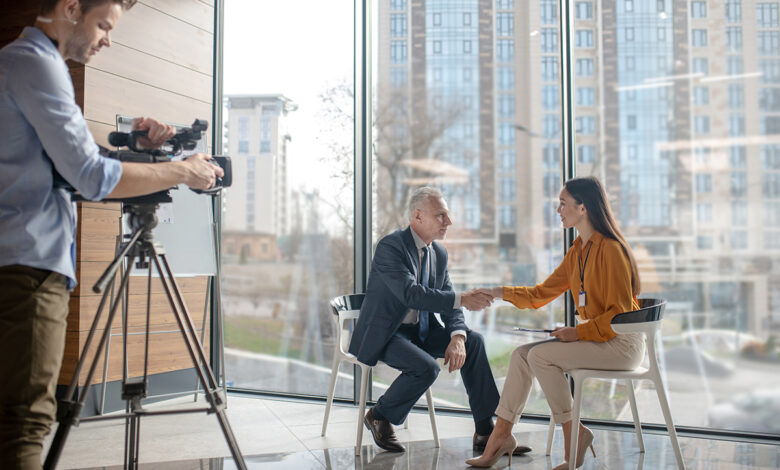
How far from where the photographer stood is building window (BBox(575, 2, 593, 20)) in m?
3.71

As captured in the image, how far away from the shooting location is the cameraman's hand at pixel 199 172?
163 centimetres

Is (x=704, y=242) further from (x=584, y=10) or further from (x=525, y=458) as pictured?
(x=525, y=458)

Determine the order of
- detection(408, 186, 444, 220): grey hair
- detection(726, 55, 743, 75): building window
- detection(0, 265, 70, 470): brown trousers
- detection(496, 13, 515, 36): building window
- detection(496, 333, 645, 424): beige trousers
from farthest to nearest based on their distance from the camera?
detection(496, 13, 515, 36): building window < detection(726, 55, 743, 75): building window < detection(408, 186, 444, 220): grey hair < detection(496, 333, 645, 424): beige trousers < detection(0, 265, 70, 470): brown trousers

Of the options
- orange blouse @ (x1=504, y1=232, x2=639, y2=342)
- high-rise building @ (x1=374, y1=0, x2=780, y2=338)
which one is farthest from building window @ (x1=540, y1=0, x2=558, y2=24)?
orange blouse @ (x1=504, y1=232, x2=639, y2=342)

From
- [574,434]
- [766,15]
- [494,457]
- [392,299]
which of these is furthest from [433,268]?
[766,15]

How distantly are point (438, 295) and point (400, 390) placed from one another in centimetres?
49

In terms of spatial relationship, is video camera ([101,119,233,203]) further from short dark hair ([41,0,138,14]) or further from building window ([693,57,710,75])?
building window ([693,57,710,75])

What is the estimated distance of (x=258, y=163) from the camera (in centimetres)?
444

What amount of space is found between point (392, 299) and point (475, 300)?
0.41 metres

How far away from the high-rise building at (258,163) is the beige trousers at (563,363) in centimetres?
225

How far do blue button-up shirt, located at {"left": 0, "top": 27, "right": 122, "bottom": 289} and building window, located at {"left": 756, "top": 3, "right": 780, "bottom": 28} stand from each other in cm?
354

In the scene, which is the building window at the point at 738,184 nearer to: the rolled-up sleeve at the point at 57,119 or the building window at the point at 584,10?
the building window at the point at 584,10

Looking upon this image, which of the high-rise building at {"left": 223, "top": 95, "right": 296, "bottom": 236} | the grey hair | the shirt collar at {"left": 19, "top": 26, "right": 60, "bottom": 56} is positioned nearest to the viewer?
the shirt collar at {"left": 19, "top": 26, "right": 60, "bottom": 56}

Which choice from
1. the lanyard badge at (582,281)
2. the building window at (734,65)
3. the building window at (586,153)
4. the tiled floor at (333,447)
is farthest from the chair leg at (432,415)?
the building window at (734,65)
